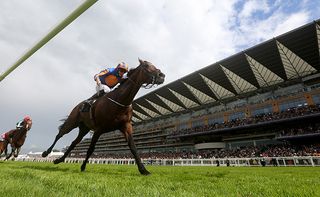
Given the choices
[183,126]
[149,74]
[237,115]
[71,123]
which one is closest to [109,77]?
[149,74]

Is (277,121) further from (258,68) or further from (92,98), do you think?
(92,98)

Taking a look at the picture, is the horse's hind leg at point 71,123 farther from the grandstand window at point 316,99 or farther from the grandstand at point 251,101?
the grandstand window at point 316,99

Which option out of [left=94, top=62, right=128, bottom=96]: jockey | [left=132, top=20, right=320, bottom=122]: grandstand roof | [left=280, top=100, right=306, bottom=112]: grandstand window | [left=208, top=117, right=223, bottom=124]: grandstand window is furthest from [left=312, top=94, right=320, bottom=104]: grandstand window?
[left=94, top=62, right=128, bottom=96]: jockey

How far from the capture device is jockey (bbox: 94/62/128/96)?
20.2 feet

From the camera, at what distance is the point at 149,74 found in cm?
524

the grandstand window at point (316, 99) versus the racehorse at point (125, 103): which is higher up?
the grandstand window at point (316, 99)

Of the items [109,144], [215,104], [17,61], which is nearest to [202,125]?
[215,104]

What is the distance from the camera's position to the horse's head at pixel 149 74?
5.22 m

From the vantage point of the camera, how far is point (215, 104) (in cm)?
5181

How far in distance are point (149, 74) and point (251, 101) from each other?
143 ft

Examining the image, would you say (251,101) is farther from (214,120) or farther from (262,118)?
(214,120)

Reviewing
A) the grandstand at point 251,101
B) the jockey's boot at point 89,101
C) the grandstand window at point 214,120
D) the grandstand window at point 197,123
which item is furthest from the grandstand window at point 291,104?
the jockey's boot at point 89,101

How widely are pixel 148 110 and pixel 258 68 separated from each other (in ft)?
126

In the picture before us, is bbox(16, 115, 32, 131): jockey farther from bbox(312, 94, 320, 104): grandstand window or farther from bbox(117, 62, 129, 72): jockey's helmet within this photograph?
bbox(312, 94, 320, 104): grandstand window
